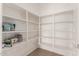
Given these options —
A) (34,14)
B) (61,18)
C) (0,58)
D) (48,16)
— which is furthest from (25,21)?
(0,58)

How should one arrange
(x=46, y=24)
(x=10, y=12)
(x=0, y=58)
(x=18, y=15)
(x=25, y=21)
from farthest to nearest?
(x=46, y=24)
(x=25, y=21)
(x=18, y=15)
(x=10, y=12)
(x=0, y=58)

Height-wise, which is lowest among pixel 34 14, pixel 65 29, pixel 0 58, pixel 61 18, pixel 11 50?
pixel 11 50

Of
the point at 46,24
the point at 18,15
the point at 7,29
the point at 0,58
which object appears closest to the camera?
the point at 0,58

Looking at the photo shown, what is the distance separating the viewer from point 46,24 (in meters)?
1.67

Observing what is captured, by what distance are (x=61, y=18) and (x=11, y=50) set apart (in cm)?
119

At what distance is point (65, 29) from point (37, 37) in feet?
2.13

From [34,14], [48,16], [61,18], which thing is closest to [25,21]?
[34,14]

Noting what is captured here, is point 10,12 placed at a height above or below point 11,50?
above

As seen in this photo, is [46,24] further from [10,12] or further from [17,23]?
[10,12]

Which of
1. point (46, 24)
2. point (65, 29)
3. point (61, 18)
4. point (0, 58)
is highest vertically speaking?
point (61, 18)

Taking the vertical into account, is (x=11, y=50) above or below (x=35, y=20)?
below

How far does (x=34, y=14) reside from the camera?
5.74 feet

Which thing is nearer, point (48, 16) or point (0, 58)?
point (0, 58)

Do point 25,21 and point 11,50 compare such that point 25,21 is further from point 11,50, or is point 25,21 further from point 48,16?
point 11,50
